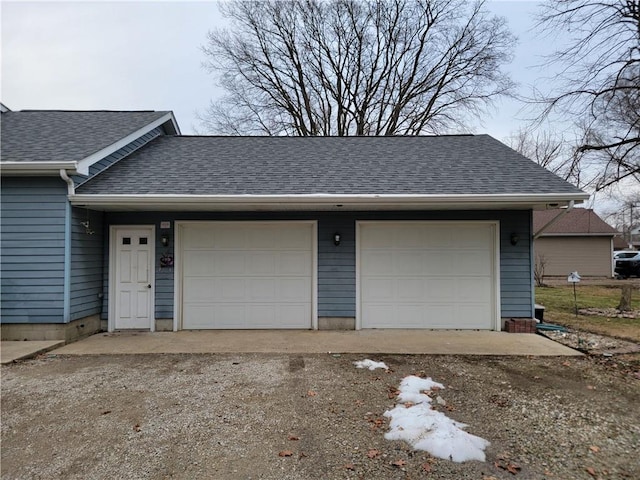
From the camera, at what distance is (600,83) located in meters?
10.0

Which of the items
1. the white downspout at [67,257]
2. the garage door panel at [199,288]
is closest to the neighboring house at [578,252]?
the garage door panel at [199,288]

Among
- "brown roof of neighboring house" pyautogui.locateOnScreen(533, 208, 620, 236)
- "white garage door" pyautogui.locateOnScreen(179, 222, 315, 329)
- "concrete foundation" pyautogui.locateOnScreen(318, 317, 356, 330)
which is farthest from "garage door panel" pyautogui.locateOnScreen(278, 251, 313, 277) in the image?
"brown roof of neighboring house" pyautogui.locateOnScreen(533, 208, 620, 236)

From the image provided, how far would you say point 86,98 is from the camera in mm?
16922

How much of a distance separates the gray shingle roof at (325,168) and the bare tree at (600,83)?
12.3ft

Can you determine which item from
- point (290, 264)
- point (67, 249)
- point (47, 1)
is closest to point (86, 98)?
point (47, 1)

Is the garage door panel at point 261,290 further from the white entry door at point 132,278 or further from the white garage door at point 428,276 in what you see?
the white entry door at point 132,278

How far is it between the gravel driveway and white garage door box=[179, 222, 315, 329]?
1.82m

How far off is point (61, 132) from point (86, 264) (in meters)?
2.89

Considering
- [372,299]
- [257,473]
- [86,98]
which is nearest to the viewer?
[257,473]

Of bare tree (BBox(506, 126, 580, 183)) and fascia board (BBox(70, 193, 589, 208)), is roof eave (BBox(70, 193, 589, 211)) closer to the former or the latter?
fascia board (BBox(70, 193, 589, 208))

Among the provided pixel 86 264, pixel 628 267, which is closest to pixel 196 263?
pixel 86 264

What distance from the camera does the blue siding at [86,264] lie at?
5.84 meters

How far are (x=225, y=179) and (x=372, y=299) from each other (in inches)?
137

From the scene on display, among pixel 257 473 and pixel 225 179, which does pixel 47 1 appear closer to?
pixel 225 179
